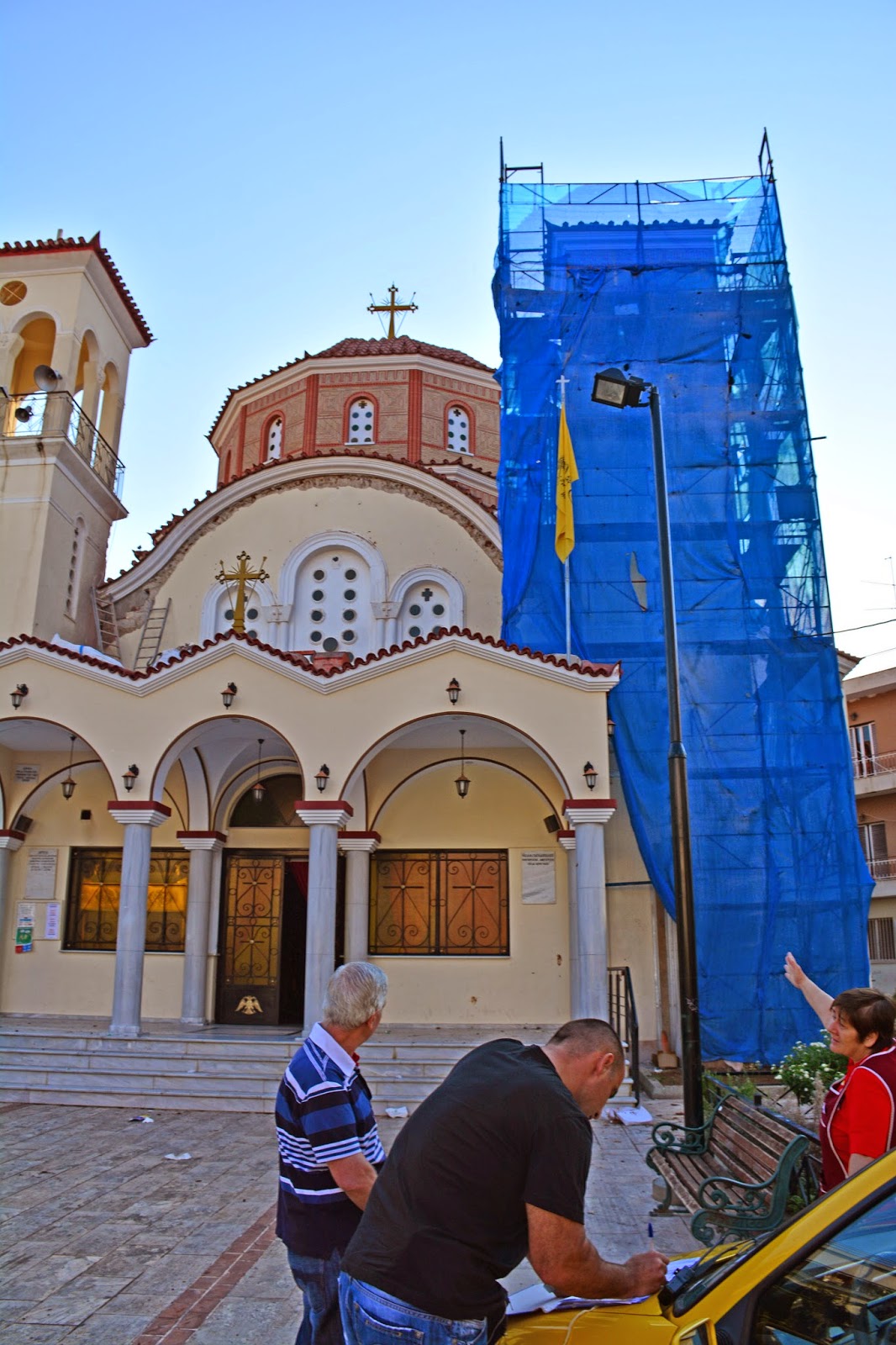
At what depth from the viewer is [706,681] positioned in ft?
44.6

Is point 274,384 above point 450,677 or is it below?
above

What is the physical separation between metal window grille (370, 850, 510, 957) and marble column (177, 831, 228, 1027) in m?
2.39

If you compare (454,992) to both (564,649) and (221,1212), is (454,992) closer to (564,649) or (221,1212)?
(564,649)

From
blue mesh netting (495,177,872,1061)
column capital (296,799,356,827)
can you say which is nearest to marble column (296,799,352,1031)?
column capital (296,799,356,827)

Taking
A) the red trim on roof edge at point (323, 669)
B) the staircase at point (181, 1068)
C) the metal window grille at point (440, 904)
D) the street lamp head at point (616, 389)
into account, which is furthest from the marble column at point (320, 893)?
the street lamp head at point (616, 389)

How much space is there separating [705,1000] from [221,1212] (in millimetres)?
7141

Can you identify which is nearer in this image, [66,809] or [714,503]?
[714,503]

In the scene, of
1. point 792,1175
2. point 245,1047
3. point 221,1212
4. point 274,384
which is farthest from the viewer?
point 274,384

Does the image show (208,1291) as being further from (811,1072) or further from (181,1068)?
(181,1068)

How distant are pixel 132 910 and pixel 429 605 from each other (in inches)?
267

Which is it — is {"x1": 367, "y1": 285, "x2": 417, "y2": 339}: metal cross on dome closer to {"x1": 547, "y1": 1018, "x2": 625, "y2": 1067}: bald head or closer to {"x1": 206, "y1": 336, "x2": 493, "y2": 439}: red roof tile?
{"x1": 206, "y1": 336, "x2": 493, "y2": 439}: red roof tile

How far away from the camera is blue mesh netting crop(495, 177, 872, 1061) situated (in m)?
12.5

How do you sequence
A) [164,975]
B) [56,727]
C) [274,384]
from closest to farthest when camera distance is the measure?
[56,727]
[164,975]
[274,384]

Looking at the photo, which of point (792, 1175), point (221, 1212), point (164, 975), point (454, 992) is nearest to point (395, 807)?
point (454, 992)
